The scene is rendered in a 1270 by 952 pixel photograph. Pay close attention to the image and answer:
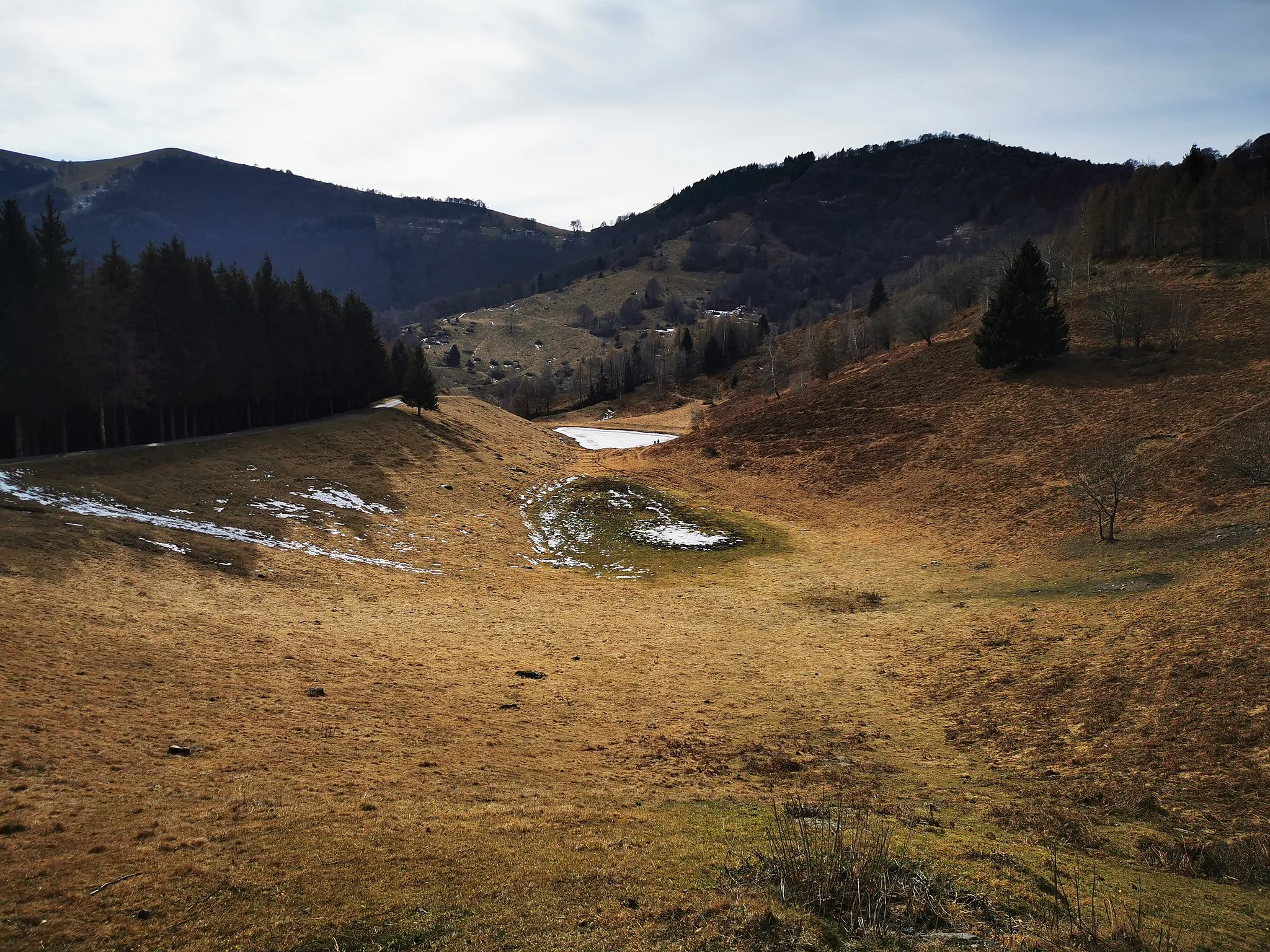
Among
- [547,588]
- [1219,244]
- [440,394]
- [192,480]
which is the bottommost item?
[547,588]

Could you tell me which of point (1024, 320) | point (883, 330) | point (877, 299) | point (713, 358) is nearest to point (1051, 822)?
point (1024, 320)

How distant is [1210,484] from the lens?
120 ft

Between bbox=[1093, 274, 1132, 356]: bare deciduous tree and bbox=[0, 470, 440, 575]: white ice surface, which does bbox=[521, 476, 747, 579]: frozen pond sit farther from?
bbox=[1093, 274, 1132, 356]: bare deciduous tree

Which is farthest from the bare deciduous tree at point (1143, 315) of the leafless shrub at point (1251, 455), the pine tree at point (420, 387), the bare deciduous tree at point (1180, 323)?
the pine tree at point (420, 387)

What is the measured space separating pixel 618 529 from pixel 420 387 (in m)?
33.2

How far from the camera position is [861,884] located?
9477 millimetres

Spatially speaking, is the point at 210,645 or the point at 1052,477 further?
the point at 1052,477

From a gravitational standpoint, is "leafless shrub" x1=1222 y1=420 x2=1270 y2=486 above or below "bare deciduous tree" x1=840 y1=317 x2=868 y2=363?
below

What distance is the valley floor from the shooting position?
9555 millimetres

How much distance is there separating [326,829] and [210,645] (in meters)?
12.9

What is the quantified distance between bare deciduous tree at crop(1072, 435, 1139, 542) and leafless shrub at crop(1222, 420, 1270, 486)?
4.37m

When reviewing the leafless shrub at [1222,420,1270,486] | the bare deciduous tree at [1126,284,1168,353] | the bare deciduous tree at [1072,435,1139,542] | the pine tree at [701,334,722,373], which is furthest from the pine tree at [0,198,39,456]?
the pine tree at [701,334,722,373]

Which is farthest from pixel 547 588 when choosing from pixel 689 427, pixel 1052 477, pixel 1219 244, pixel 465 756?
pixel 1219 244

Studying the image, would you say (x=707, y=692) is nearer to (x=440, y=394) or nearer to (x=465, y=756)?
(x=465, y=756)
